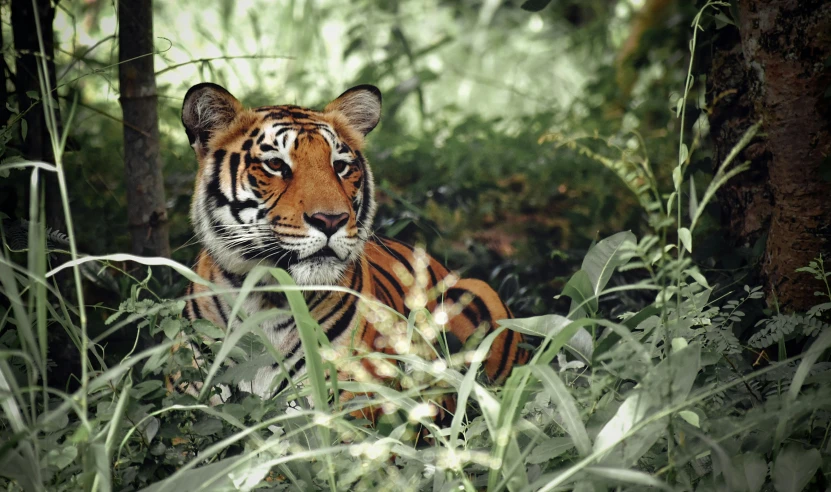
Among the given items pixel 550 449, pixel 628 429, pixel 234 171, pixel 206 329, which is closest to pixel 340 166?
pixel 234 171

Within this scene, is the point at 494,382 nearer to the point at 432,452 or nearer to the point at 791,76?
the point at 432,452

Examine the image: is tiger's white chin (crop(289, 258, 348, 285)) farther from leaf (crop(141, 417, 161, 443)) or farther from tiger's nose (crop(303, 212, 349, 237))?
leaf (crop(141, 417, 161, 443))

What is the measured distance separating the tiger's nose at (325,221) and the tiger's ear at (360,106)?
33 centimetres

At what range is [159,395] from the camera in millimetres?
1563

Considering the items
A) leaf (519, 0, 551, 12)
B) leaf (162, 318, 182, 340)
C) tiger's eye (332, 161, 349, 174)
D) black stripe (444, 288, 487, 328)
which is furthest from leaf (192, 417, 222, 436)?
leaf (519, 0, 551, 12)

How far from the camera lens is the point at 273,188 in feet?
6.27

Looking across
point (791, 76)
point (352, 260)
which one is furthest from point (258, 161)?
point (791, 76)

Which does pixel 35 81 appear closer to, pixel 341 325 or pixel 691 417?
pixel 341 325

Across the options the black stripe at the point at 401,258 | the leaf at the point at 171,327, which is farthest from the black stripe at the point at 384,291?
the leaf at the point at 171,327

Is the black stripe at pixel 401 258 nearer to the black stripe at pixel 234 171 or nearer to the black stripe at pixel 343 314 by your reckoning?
the black stripe at pixel 343 314

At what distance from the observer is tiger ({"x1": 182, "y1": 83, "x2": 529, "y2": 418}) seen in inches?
73.5

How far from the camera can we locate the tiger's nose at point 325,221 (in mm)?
1844

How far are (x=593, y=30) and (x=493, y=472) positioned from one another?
182 inches

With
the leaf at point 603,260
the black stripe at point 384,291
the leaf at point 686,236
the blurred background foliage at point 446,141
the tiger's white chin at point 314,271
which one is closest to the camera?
the leaf at point 686,236
